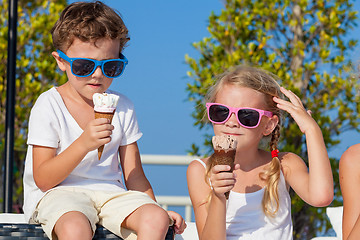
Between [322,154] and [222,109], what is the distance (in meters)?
0.50

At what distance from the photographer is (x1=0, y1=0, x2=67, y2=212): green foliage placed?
588 centimetres

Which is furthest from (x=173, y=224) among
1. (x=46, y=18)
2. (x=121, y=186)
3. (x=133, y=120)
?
(x=46, y=18)

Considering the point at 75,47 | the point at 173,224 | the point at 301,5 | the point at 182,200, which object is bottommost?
the point at 182,200

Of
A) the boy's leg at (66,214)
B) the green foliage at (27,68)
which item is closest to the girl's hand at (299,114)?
the boy's leg at (66,214)

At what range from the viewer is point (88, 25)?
2.59 meters

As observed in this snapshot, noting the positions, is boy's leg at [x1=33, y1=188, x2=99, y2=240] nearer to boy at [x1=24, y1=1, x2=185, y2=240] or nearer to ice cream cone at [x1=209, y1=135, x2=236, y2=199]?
boy at [x1=24, y1=1, x2=185, y2=240]

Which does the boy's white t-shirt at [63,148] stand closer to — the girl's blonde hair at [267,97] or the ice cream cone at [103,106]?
the ice cream cone at [103,106]

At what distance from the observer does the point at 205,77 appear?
5.22 metres

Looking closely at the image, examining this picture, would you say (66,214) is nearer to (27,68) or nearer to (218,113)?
(218,113)

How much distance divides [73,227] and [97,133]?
1.24 feet

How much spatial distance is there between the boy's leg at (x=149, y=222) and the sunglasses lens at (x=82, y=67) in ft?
2.22

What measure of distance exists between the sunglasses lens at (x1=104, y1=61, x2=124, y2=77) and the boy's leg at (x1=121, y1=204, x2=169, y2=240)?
651 mm

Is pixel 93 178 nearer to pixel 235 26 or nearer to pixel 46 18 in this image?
pixel 235 26

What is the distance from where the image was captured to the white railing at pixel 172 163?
198 inches
